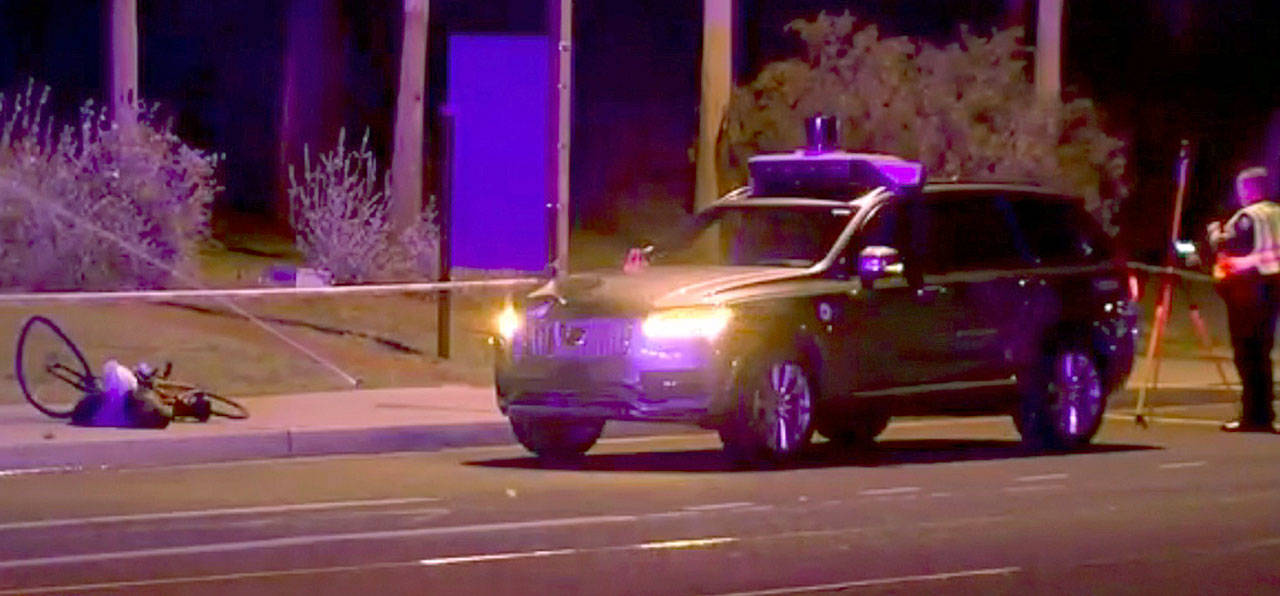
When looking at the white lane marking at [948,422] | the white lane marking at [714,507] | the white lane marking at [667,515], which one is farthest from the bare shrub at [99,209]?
the white lane marking at [667,515]

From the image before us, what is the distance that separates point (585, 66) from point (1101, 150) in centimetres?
1851

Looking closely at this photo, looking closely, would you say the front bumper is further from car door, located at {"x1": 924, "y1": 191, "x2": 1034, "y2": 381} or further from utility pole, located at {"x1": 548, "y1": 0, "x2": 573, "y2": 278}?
utility pole, located at {"x1": 548, "y1": 0, "x2": 573, "y2": 278}

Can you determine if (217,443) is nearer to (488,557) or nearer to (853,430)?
(853,430)

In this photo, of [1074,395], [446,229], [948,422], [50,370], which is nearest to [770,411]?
[1074,395]

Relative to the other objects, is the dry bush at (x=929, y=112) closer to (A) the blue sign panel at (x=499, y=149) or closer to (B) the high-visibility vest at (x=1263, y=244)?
(A) the blue sign panel at (x=499, y=149)

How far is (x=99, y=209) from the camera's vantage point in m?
24.3

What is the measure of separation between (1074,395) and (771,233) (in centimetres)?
239

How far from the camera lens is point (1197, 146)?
42.4 m

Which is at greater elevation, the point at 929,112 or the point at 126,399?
the point at 929,112

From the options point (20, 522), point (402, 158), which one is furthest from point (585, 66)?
point (20, 522)

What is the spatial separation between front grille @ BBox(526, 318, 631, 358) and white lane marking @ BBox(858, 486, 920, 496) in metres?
1.90

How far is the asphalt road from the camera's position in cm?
1181

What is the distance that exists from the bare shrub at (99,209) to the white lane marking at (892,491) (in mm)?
10180

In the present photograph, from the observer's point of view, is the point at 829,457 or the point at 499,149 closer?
the point at 829,457
